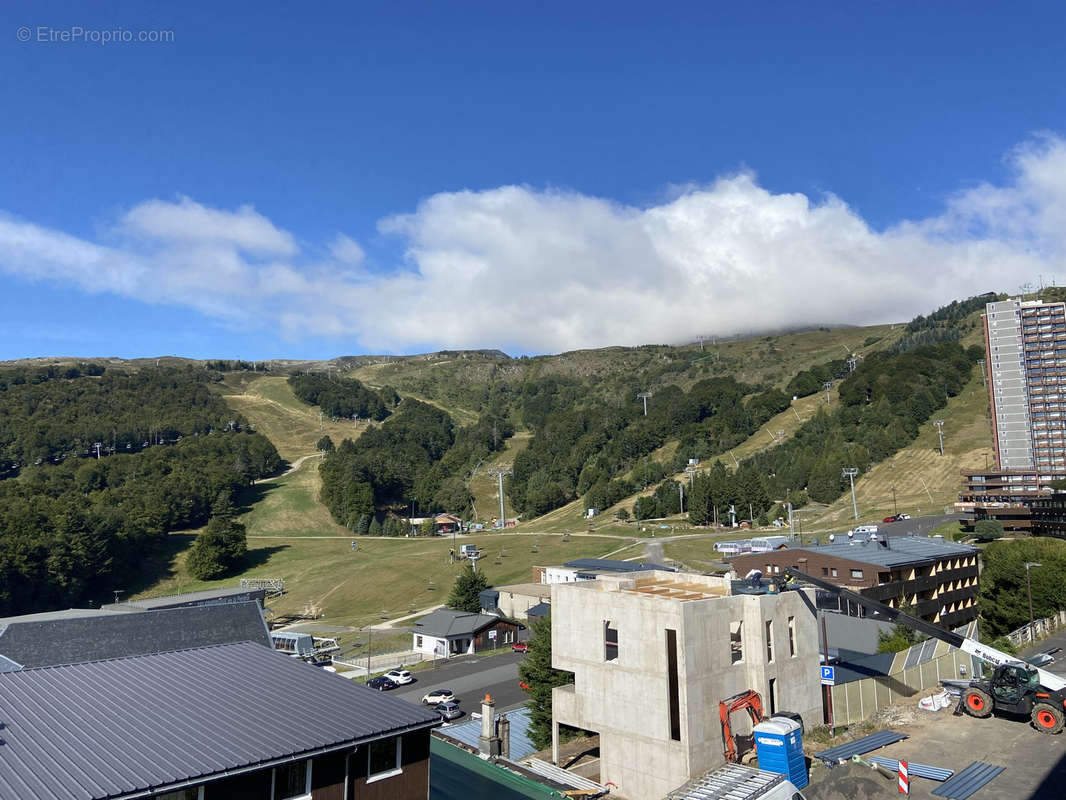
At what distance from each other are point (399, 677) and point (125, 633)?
38.1 meters

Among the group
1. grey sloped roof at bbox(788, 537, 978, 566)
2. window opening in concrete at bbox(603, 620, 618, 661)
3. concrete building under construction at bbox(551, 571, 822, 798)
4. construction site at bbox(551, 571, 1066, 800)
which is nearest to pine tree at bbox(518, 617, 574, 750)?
construction site at bbox(551, 571, 1066, 800)

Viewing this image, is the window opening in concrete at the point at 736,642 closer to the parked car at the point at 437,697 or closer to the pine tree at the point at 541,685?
the pine tree at the point at 541,685

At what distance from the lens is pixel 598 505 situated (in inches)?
7037

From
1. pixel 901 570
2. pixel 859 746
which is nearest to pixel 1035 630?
pixel 901 570

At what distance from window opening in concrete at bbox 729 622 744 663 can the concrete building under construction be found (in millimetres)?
55

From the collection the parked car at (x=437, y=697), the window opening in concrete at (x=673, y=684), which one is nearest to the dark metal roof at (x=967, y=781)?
the window opening in concrete at (x=673, y=684)

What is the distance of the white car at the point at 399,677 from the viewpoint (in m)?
66.7

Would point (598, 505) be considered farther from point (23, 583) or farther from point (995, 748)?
point (995, 748)

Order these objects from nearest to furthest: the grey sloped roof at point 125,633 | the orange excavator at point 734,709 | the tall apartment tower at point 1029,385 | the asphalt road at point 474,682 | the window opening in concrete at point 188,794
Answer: the window opening in concrete at point 188,794, the grey sloped roof at point 125,633, the orange excavator at point 734,709, the asphalt road at point 474,682, the tall apartment tower at point 1029,385

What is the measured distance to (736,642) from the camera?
123ft

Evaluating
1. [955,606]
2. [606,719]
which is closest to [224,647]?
[606,719]

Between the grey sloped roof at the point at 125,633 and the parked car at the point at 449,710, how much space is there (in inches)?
996

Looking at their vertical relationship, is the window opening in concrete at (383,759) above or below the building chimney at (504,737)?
above

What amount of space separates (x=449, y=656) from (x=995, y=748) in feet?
188
